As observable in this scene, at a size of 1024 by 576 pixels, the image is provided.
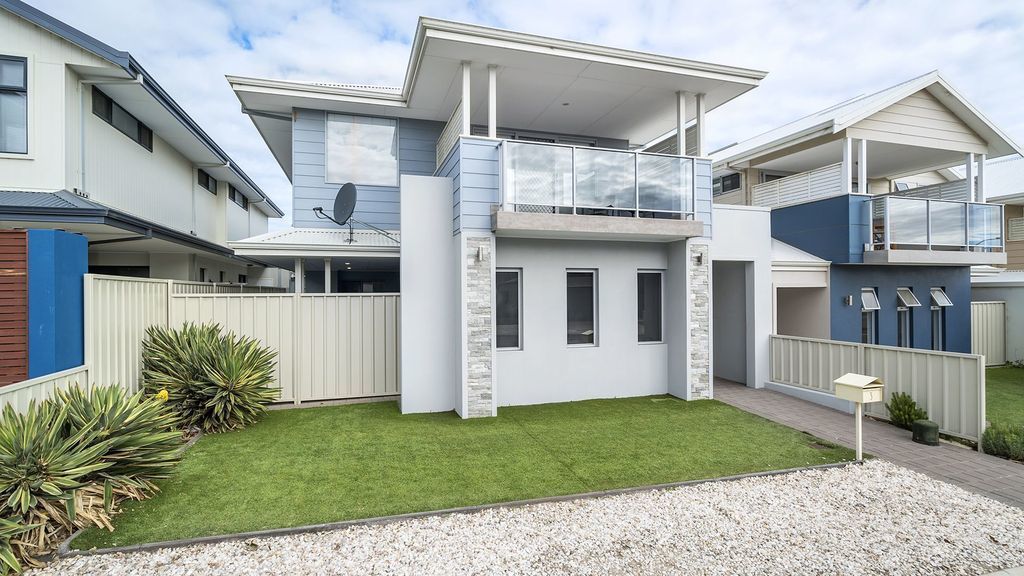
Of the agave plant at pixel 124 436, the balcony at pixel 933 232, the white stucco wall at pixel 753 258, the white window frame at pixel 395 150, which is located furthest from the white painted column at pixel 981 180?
the agave plant at pixel 124 436

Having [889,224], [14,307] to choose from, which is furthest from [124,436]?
[889,224]

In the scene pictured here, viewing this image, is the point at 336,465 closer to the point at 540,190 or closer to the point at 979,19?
the point at 540,190

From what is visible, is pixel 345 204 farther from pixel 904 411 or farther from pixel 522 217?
pixel 904 411

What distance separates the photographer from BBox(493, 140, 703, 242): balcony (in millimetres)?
7266

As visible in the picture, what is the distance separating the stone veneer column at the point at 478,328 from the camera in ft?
24.2

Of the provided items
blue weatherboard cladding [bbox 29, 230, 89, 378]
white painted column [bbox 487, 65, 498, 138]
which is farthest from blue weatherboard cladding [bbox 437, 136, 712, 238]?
blue weatherboard cladding [bbox 29, 230, 89, 378]

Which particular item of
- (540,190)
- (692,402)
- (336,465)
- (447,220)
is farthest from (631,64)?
(336,465)

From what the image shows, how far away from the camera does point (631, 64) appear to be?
774cm

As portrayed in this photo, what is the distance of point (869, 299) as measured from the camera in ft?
36.2

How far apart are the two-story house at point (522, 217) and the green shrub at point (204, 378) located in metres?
2.22

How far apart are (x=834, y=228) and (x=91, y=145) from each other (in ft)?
51.5

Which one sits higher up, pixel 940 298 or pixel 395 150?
pixel 395 150

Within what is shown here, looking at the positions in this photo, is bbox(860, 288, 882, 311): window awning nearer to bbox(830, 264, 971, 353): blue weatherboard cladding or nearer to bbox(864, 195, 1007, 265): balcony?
bbox(830, 264, 971, 353): blue weatherboard cladding

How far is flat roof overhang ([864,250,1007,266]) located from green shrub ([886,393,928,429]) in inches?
183
